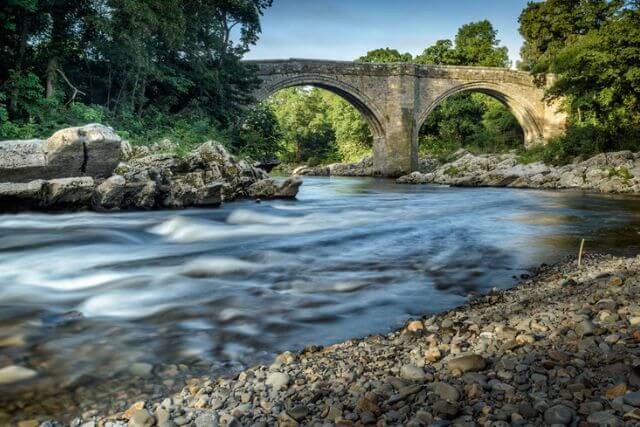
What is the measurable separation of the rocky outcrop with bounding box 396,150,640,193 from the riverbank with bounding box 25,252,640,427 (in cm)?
1488

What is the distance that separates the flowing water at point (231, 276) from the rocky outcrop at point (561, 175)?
652cm

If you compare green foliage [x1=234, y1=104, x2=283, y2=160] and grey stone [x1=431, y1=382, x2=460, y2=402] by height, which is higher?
green foliage [x1=234, y1=104, x2=283, y2=160]

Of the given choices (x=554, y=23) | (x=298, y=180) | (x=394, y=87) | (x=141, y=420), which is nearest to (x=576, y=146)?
(x=394, y=87)

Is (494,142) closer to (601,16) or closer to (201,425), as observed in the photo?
(601,16)

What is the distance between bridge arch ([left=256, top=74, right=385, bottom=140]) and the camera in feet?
79.0

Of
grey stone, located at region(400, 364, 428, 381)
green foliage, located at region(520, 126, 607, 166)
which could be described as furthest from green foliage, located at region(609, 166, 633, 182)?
grey stone, located at region(400, 364, 428, 381)

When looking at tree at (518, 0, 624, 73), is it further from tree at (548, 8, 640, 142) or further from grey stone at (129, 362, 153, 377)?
grey stone at (129, 362, 153, 377)

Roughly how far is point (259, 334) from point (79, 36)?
513 inches

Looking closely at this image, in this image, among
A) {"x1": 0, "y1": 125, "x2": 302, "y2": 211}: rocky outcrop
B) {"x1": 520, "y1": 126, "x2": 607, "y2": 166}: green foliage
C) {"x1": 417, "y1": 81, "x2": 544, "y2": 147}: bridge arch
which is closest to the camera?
{"x1": 0, "y1": 125, "x2": 302, "y2": 211}: rocky outcrop

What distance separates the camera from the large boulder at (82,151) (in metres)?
8.41

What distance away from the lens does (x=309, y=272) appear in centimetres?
515

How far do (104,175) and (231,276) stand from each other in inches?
228

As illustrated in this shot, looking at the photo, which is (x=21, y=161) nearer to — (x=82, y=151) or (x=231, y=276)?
(x=82, y=151)

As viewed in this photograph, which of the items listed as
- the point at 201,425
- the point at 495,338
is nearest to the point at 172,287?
the point at 201,425
